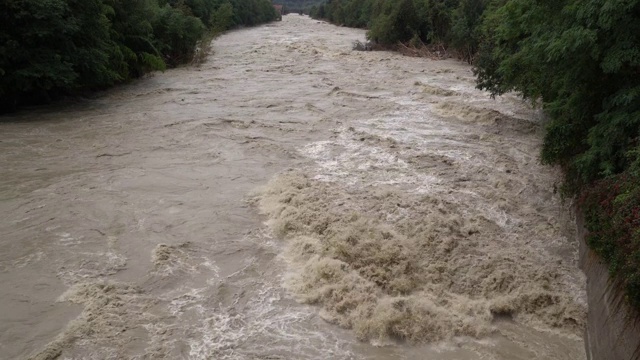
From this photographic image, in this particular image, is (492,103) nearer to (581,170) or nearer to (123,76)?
(581,170)

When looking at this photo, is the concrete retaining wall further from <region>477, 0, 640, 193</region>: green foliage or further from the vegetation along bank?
<region>477, 0, 640, 193</region>: green foliage

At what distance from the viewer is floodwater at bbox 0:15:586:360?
5.98 meters

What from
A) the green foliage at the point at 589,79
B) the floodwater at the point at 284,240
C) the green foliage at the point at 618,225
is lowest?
the floodwater at the point at 284,240

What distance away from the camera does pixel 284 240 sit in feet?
26.9

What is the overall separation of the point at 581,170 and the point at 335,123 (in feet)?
27.7

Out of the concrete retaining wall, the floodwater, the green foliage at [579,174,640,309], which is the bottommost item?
the floodwater

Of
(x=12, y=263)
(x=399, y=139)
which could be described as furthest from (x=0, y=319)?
(x=399, y=139)

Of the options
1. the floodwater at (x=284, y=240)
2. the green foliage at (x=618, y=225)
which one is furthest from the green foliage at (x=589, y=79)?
the floodwater at (x=284, y=240)

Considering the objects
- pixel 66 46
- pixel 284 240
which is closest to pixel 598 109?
pixel 284 240

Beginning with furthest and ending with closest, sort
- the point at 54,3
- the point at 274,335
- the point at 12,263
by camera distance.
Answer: the point at 54,3, the point at 12,263, the point at 274,335

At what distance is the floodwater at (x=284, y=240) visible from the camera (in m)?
5.98

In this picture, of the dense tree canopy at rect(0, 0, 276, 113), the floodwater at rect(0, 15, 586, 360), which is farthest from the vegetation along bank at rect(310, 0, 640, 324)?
the dense tree canopy at rect(0, 0, 276, 113)

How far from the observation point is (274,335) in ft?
19.7

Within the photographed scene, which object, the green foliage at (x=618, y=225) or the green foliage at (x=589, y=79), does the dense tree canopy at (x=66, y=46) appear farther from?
the green foliage at (x=618, y=225)
